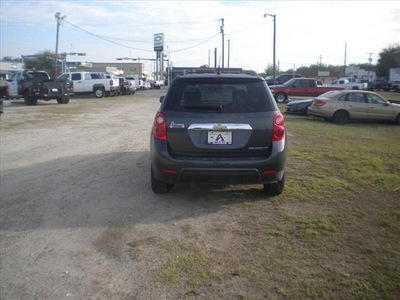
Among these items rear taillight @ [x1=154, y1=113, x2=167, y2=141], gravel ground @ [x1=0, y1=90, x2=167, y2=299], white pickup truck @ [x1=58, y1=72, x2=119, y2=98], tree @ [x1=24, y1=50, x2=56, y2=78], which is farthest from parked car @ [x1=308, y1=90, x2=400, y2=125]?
tree @ [x1=24, y1=50, x2=56, y2=78]

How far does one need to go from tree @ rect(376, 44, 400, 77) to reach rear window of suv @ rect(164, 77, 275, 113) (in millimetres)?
85236

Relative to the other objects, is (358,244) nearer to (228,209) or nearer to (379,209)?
(379,209)

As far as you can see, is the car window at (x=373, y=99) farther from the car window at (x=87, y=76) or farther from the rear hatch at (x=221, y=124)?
the car window at (x=87, y=76)

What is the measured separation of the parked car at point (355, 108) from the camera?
54.5ft

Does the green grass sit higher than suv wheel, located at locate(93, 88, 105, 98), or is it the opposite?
suv wheel, located at locate(93, 88, 105, 98)

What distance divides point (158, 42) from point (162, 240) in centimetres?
7874

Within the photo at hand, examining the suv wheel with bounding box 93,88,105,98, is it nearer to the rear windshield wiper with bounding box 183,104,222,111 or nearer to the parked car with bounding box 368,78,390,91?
the rear windshield wiper with bounding box 183,104,222,111

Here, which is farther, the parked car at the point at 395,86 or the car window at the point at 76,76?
the parked car at the point at 395,86

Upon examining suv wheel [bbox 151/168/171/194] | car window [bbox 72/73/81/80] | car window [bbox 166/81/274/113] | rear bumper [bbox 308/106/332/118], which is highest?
car window [bbox 72/73/81/80]

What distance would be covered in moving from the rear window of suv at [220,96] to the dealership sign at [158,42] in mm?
75323

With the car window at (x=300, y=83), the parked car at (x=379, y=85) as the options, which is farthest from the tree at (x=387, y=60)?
the car window at (x=300, y=83)

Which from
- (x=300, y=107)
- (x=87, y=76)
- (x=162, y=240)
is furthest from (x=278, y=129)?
(x=87, y=76)

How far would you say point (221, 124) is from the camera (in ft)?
16.0

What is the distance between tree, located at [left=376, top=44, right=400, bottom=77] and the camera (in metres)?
80.9
